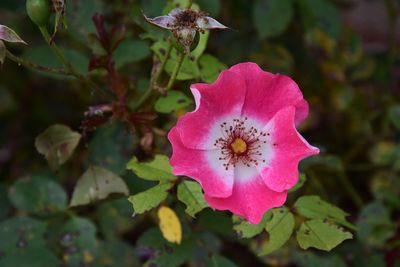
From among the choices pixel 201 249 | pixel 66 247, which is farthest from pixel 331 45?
pixel 66 247

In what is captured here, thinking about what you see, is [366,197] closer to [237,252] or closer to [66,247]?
[237,252]

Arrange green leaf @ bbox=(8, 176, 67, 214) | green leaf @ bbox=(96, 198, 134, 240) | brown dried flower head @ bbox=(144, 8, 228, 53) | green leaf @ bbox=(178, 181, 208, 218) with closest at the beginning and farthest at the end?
brown dried flower head @ bbox=(144, 8, 228, 53) → green leaf @ bbox=(178, 181, 208, 218) → green leaf @ bbox=(8, 176, 67, 214) → green leaf @ bbox=(96, 198, 134, 240)

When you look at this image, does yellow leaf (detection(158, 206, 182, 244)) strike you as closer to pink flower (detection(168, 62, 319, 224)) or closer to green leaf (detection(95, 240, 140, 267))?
pink flower (detection(168, 62, 319, 224))

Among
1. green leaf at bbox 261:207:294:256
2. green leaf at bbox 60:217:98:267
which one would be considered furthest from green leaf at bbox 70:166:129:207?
green leaf at bbox 261:207:294:256

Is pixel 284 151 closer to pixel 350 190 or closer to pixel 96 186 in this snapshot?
pixel 96 186

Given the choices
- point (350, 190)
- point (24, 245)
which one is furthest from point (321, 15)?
point (24, 245)

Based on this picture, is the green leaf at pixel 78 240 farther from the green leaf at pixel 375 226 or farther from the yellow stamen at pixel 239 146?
the green leaf at pixel 375 226

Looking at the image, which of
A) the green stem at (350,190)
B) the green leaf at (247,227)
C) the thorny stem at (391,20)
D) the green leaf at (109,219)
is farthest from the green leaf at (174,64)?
the thorny stem at (391,20)
